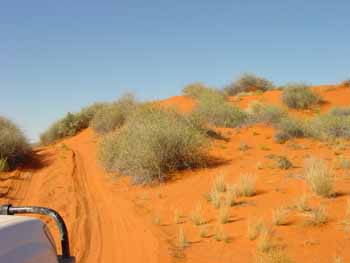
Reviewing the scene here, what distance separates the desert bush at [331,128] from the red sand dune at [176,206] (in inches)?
47.4

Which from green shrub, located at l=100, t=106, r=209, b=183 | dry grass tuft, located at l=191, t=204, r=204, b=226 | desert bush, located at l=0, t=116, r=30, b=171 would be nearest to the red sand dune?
dry grass tuft, located at l=191, t=204, r=204, b=226

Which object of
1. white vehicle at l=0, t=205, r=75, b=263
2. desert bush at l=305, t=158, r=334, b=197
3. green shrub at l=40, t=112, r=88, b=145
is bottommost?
green shrub at l=40, t=112, r=88, b=145

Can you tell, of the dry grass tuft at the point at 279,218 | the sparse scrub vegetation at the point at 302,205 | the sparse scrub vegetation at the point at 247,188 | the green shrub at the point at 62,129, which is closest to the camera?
the dry grass tuft at the point at 279,218

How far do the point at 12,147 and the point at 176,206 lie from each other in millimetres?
8729

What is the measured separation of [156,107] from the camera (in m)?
17.5

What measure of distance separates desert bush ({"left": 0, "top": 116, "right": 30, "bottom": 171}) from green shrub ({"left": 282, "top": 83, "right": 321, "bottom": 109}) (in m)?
18.7

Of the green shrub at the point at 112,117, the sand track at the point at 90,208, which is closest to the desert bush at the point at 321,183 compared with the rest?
the sand track at the point at 90,208

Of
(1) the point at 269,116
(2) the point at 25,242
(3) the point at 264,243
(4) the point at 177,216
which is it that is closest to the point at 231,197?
(4) the point at 177,216

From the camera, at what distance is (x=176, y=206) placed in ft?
29.4

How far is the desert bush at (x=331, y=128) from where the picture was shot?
16594 mm

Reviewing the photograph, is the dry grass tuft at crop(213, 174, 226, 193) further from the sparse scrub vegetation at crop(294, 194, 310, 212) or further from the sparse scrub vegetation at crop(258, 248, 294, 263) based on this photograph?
the sparse scrub vegetation at crop(258, 248, 294, 263)

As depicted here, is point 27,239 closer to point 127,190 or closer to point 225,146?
point 127,190

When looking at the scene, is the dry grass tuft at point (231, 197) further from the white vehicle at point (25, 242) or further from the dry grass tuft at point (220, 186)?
the white vehicle at point (25, 242)

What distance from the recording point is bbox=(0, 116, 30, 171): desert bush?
47.2 feet
